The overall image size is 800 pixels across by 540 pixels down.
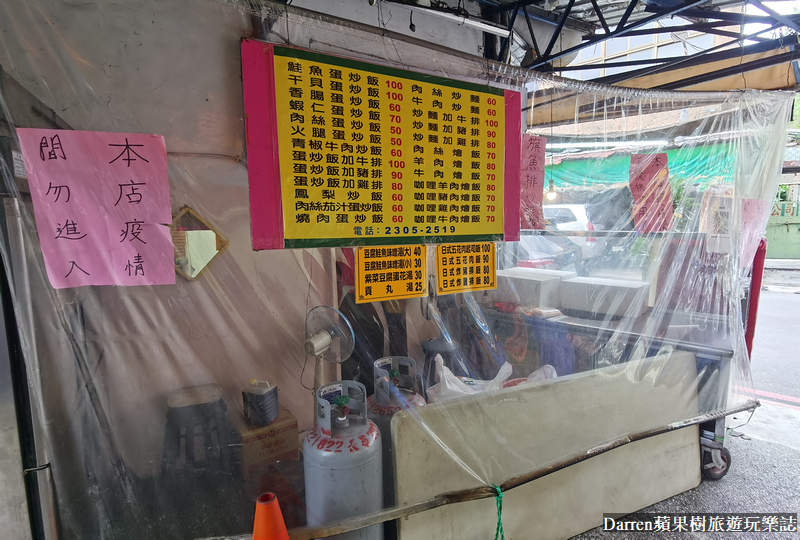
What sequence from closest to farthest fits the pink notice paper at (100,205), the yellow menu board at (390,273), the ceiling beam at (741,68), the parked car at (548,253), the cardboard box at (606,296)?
the pink notice paper at (100,205) → the yellow menu board at (390,273) → the cardboard box at (606,296) → the parked car at (548,253) → the ceiling beam at (741,68)

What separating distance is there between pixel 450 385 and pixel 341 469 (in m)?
0.72

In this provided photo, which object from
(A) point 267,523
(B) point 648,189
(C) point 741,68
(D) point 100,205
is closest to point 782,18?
(C) point 741,68

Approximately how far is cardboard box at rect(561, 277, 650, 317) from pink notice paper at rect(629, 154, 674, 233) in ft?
1.40

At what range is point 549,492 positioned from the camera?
2.21 meters

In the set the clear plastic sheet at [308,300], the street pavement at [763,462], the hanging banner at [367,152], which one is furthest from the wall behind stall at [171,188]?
the street pavement at [763,462]

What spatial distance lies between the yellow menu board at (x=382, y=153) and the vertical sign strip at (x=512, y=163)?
5 centimetres

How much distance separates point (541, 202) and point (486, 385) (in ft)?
3.61

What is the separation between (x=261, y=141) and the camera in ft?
4.81

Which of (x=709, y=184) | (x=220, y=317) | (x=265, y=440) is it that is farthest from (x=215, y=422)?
(x=709, y=184)

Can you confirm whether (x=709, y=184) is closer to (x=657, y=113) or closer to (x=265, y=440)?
(x=657, y=113)

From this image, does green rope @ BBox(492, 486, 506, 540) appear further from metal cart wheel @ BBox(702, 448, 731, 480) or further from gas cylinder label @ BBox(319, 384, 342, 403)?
metal cart wheel @ BBox(702, 448, 731, 480)

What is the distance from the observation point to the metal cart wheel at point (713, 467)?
2.78 metres

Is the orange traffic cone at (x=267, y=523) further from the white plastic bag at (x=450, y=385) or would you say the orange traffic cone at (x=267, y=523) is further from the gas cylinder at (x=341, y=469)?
the white plastic bag at (x=450, y=385)

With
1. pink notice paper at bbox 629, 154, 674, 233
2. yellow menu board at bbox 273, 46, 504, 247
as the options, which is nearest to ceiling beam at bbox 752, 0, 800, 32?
pink notice paper at bbox 629, 154, 674, 233
